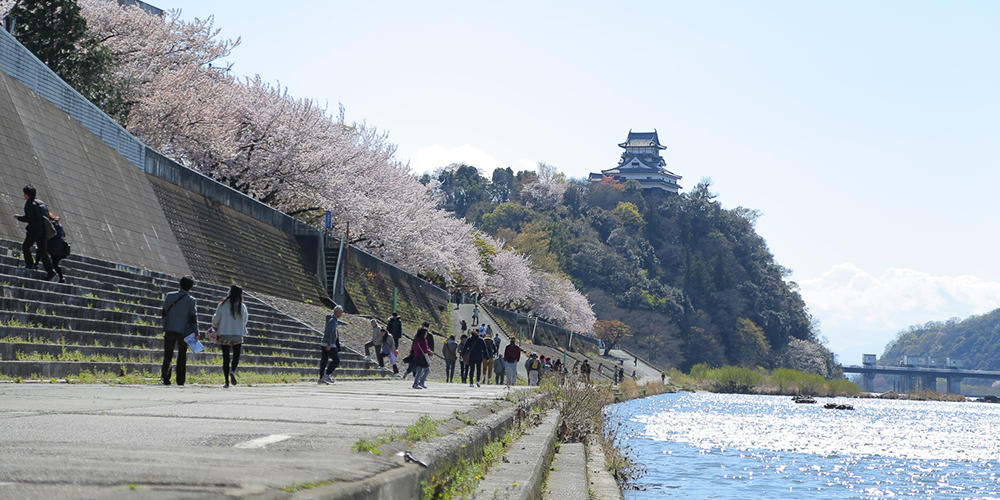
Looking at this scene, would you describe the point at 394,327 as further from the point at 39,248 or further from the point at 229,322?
the point at 229,322

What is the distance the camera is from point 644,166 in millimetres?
183250

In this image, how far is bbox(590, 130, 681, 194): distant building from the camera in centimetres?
18112

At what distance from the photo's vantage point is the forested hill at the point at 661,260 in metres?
134

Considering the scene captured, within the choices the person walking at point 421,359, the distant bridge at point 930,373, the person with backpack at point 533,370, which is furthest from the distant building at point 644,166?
the person walking at point 421,359

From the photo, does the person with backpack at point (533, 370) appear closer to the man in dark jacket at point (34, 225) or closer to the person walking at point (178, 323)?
the man in dark jacket at point (34, 225)

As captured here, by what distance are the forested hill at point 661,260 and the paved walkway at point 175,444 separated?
104065 millimetres

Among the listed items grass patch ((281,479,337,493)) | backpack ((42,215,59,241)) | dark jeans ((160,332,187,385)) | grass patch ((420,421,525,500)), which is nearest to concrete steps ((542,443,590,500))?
grass patch ((420,421,525,500))

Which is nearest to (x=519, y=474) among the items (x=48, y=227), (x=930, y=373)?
(x=48, y=227)

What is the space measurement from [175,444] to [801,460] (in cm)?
2550

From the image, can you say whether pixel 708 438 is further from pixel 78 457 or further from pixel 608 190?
pixel 608 190

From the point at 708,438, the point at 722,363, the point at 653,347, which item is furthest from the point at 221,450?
the point at 722,363

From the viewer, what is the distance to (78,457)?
343 cm

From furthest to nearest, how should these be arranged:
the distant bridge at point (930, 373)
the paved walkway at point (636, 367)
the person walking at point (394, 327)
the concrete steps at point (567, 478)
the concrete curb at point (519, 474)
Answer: the distant bridge at point (930, 373), the paved walkway at point (636, 367), the person walking at point (394, 327), the concrete steps at point (567, 478), the concrete curb at point (519, 474)

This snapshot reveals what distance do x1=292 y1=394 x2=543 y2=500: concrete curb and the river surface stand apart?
9.92 meters
